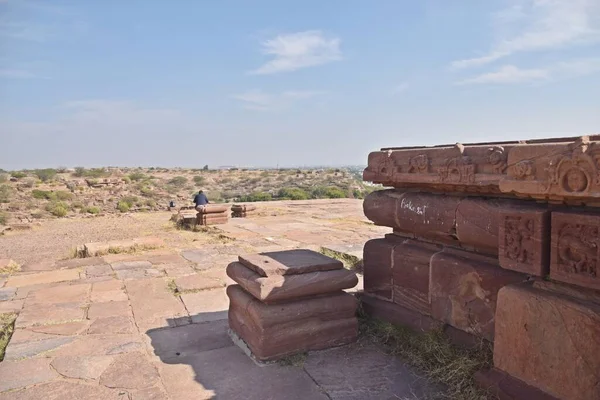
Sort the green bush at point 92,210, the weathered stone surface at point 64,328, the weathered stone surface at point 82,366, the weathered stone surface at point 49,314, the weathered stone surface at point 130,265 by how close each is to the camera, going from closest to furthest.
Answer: the weathered stone surface at point 82,366
the weathered stone surface at point 64,328
the weathered stone surface at point 49,314
the weathered stone surface at point 130,265
the green bush at point 92,210

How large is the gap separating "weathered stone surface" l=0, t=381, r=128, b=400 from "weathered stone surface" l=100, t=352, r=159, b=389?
0.27ft

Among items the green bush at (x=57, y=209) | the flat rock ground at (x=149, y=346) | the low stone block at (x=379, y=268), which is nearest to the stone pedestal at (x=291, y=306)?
the flat rock ground at (x=149, y=346)

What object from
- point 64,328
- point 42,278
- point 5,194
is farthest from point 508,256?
point 5,194

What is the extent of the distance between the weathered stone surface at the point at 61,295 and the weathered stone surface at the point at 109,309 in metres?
0.30

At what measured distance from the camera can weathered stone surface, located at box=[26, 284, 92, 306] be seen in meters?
4.76

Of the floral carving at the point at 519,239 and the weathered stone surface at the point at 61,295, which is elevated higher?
the floral carving at the point at 519,239

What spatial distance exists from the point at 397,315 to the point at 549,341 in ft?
4.65

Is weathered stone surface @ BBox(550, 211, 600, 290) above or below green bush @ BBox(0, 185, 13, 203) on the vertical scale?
above

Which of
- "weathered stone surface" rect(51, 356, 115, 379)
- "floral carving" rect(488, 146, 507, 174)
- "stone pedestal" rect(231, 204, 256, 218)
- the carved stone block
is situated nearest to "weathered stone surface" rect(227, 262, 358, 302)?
"weathered stone surface" rect(51, 356, 115, 379)

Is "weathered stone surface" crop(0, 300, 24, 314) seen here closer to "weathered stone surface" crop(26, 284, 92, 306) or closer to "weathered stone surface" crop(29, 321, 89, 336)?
"weathered stone surface" crop(26, 284, 92, 306)

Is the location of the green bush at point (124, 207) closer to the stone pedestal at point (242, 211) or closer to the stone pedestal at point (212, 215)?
the stone pedestal at point (242, 211)

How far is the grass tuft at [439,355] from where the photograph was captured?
2607 mm

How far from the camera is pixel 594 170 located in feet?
6.54

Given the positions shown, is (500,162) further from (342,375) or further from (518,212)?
(342,375)
